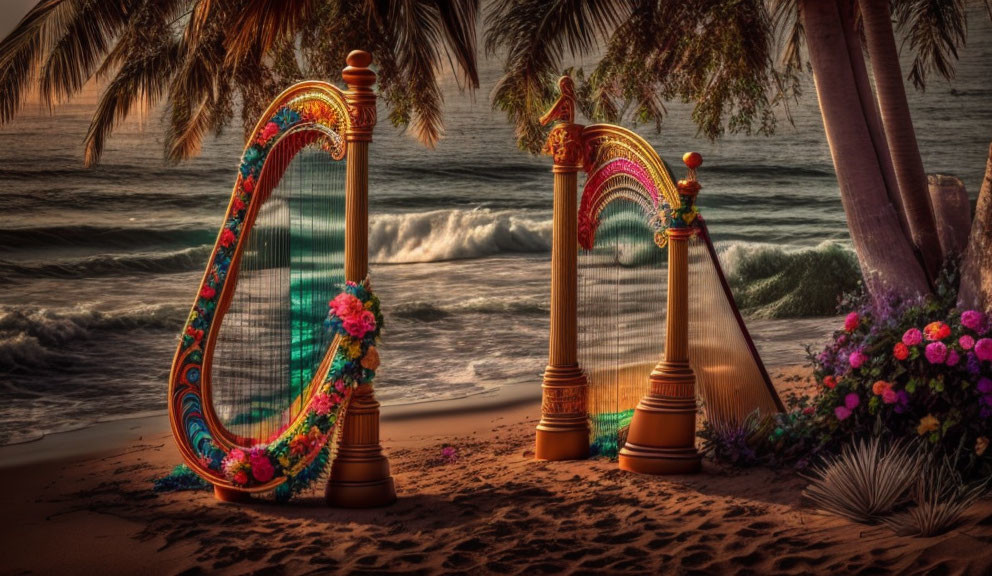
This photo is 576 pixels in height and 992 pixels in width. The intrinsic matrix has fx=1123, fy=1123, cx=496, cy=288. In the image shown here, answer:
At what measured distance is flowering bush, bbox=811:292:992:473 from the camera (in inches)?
223

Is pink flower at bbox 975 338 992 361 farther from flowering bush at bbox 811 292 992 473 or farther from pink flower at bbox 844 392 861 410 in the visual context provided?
pink flower at bbox 844 392 861 410

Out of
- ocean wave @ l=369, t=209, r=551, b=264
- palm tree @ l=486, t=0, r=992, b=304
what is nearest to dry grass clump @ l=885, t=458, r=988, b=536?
palm tree @ l=486, t=0, r=992, b=304

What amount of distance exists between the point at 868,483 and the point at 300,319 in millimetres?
3063

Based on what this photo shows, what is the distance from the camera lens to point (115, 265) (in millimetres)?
18312

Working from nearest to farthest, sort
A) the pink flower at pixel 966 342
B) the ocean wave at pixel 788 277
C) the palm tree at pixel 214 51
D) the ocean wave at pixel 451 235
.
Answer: the pink flower at pixel 966 342 → the palm tree at pixel 214 51 → the ocean wave at pixel 788 277 → the ocean wave at pixel 451 235

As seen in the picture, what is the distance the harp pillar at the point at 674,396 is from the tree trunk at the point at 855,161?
1.25 m

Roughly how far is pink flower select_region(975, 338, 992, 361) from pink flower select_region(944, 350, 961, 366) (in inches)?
3.9

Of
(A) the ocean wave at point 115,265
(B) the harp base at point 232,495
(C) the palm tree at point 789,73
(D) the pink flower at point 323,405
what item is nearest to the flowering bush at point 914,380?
(C) the palm tree at point 789,73

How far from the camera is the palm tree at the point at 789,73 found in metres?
7.14

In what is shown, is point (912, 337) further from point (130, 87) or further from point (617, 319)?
point (130, 87)

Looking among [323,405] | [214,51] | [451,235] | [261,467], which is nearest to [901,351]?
[323,405]

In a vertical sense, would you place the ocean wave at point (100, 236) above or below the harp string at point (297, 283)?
above

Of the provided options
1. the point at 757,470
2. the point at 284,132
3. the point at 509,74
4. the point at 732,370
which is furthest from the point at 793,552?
the point at 509,74

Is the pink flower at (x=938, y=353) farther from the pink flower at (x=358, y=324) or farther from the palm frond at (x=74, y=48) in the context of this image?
the palm frond at (x=74, y=48)
